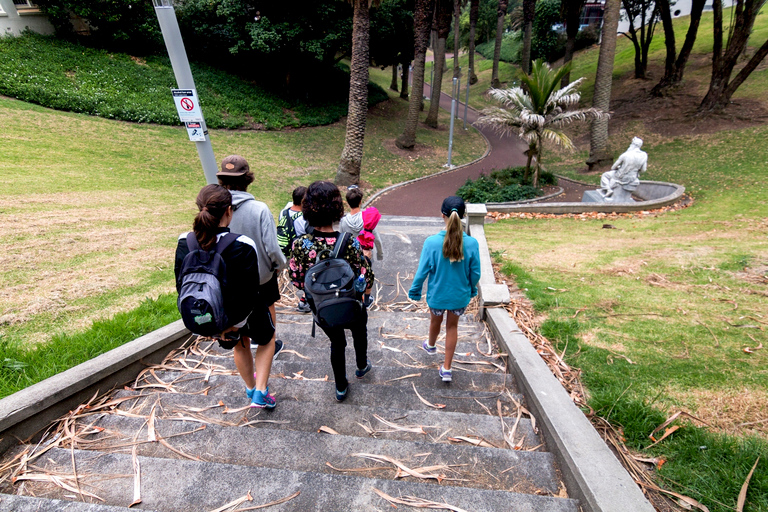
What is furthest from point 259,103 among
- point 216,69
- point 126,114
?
point 126,114

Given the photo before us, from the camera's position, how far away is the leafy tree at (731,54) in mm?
13578

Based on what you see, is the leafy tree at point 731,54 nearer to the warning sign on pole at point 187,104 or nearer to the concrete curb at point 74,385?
the warning sign on pole at point 187,104

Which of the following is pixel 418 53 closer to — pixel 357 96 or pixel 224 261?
pixel 357 96

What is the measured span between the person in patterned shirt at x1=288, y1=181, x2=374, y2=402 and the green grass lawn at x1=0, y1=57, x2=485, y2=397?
81.0 inches

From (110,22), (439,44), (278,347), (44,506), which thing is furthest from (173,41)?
(439,44)

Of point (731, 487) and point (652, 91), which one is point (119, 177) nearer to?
point (731, 487)

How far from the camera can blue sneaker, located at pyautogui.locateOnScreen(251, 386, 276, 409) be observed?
260 centimetres

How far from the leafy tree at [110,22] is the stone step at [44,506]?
21.6 meters

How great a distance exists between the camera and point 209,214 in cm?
211

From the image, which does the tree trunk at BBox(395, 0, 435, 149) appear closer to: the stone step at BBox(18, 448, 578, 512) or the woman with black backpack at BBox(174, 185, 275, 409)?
the woman with black backpack at BBox(174, 185, 275, 409)

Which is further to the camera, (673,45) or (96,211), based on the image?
(673,45)

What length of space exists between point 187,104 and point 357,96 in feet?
31.6

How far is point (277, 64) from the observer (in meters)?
22.0

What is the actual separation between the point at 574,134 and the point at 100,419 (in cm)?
2483
